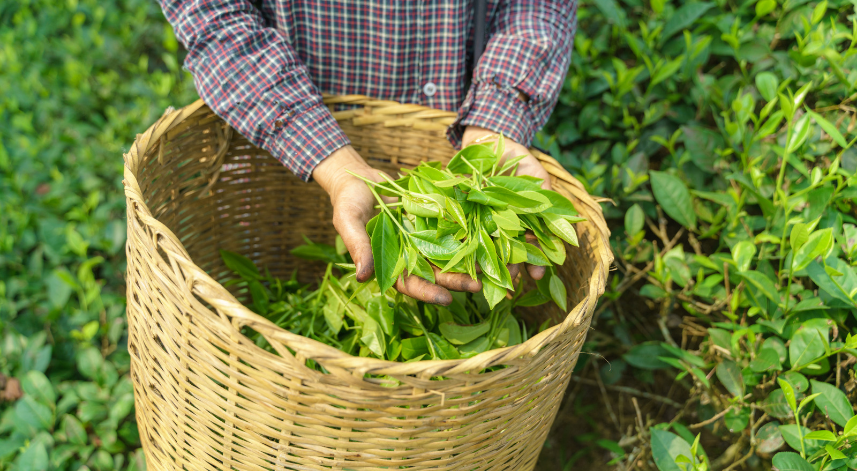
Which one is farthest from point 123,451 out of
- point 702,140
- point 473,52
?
point 702,140

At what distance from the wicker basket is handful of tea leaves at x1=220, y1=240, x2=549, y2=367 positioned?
0.12 m

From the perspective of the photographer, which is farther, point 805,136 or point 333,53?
point 333,53

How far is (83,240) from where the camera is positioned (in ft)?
4.87

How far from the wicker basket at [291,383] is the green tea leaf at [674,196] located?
22cm

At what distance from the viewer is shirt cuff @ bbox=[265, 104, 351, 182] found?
1015mm

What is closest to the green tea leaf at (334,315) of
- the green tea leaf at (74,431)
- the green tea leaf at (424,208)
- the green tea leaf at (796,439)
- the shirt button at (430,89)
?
the green tea leaf at (424,208)

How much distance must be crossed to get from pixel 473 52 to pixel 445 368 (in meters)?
0.82

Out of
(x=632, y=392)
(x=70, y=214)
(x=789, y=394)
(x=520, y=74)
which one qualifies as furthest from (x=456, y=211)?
(x=70, y=214)

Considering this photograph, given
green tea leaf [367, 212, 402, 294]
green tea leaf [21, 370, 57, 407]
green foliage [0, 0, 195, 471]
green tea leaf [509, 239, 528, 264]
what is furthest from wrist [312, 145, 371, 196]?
green tea leaf [21, 370, 57, 407]

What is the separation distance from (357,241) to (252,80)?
1.30ft

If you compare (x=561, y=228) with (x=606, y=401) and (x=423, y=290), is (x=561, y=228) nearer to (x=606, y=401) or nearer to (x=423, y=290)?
(x=423, y=290)

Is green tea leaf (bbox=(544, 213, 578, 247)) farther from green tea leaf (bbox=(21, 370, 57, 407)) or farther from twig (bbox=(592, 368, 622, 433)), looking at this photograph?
green tea leaf (bbox=(21, 370, 57, 407))

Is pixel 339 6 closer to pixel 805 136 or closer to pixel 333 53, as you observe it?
pixel 333 53

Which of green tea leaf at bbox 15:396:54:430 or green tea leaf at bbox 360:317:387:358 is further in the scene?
green tea leaf at bbox 15:396:54:430
